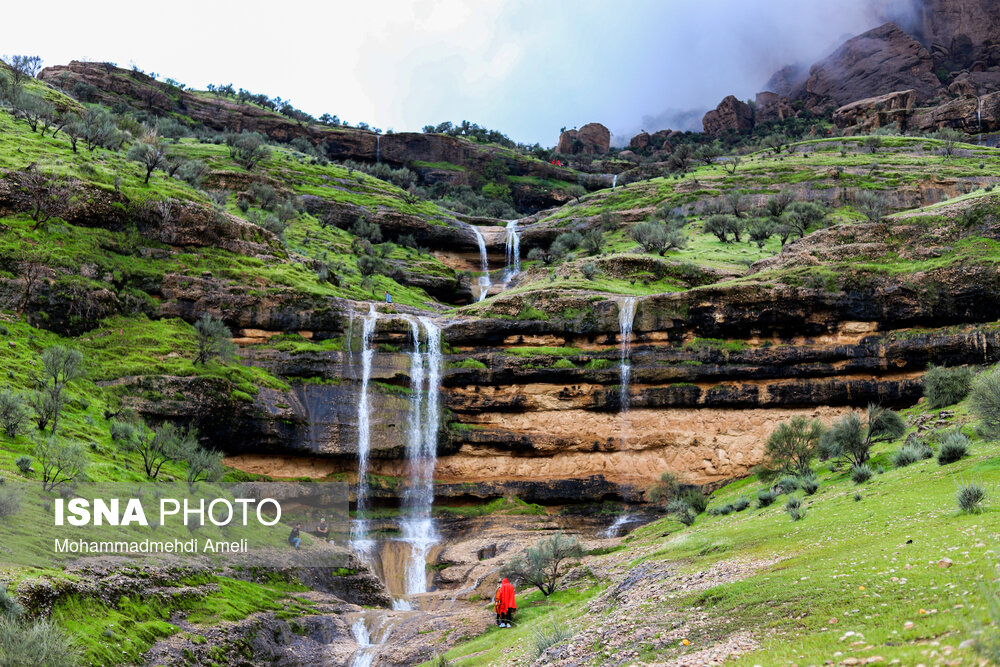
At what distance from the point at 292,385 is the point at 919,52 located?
173m

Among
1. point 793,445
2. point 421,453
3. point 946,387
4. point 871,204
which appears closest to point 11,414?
point 421,453

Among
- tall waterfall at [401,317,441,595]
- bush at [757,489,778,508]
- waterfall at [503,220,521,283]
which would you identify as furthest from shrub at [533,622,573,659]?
waterfall at [503,220,521,283]

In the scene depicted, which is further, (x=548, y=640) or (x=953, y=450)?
(x=953, y=450)

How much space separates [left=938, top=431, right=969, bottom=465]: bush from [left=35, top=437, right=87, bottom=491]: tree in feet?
107

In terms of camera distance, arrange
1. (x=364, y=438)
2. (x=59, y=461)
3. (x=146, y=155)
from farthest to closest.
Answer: (x=146, y=155) < (x=364, y=438) < (x=59, y=461)

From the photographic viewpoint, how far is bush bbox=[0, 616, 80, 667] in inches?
543

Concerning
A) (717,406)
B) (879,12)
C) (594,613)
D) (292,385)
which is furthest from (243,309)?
(879,12)

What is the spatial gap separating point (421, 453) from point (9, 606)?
34186mm

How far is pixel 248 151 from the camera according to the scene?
95.6 metres

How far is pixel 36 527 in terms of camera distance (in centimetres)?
2128

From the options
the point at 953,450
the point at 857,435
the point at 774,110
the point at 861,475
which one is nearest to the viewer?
the point at 953,450

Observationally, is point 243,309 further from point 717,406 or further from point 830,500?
point 830,500

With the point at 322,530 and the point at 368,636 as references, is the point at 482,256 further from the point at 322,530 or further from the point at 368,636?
the point at 368,636

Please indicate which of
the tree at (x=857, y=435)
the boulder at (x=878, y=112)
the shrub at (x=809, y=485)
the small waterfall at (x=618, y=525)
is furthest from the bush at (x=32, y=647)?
the boulder at (x=878, y=112)
